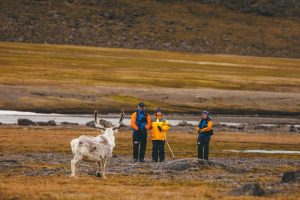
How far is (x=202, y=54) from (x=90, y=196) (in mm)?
161690

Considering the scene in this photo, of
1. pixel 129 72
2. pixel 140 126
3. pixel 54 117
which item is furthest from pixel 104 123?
pixel 129 72

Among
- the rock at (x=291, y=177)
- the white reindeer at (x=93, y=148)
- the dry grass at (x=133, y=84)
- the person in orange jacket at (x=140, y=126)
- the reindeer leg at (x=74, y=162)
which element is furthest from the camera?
the dry grass at (x=133, y=84)

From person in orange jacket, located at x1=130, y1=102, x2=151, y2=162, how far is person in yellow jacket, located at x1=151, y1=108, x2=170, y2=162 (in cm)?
34

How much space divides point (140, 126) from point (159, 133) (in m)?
0.80

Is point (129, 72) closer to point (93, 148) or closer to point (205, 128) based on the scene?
point (205, 128)

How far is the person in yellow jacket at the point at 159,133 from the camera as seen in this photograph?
33.9 m

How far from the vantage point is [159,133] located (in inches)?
1345

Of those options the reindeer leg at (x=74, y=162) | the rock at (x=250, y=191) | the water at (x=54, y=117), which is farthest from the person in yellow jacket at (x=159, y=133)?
the water at (x=54, y=117)

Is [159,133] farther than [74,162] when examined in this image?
Yes

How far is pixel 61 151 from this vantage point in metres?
39.5

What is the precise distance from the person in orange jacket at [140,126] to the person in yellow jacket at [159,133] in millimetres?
336

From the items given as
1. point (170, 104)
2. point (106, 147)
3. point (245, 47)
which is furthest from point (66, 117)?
point (245, 47)

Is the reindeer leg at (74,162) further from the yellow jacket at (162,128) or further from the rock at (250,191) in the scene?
the yellow jacket at (162,128)

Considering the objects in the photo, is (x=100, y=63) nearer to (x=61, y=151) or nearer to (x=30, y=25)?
(x=30, y=25)
